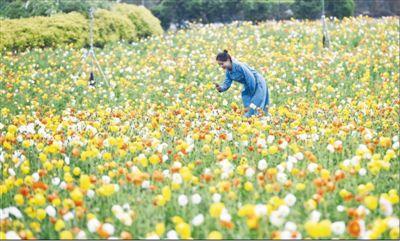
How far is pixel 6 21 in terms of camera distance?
13852mm

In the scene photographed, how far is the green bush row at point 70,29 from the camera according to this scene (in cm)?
1360

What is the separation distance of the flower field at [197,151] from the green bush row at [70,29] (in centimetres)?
71

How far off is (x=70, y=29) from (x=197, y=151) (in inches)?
428

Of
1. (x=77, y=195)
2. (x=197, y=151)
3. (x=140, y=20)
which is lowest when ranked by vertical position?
(x=197, y=151)

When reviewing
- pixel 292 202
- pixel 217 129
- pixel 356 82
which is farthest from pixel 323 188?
pixel 356 82

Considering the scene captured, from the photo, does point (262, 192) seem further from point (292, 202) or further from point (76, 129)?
point (76, 129)

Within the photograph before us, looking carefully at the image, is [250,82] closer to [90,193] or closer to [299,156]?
[299,156]

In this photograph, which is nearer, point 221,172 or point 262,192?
point 262,192

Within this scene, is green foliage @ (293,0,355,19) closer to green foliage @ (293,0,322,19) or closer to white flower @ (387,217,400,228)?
green foliage @ (293,0,322,19)

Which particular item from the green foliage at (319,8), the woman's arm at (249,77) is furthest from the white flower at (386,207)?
the green foliage at (319,8)

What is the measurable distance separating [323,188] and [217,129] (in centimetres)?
231

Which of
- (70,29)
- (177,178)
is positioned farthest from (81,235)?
(70,29)

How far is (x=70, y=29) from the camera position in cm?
1455

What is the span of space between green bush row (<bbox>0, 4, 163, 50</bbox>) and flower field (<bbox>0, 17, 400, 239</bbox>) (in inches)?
27.8
